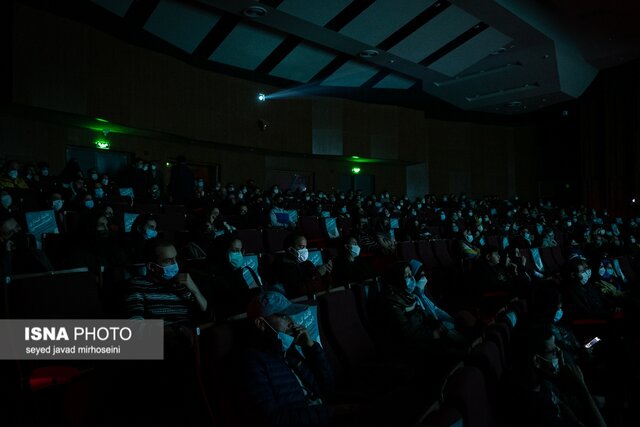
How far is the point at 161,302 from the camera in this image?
2.92 m

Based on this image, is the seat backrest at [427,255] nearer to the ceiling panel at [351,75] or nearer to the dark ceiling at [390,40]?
the dark ceiling at [390,40]

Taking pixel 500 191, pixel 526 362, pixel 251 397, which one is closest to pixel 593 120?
pixel 500 191

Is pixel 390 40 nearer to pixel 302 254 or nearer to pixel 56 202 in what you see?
pixel 56 202

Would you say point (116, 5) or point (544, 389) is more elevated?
point (116, 5)

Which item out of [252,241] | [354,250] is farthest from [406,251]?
[252,241]

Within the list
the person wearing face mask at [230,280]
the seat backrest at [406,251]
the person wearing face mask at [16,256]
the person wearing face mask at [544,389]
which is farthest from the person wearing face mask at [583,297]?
the person wearing face mask at [16,256]

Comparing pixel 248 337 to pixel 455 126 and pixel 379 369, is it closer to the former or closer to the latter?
pixel 379 369

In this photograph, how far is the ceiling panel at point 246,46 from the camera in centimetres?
1220

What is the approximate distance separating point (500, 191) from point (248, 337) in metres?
21.5

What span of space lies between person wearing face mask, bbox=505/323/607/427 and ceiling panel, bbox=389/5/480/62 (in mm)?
11108

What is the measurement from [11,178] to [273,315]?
6.41 meters

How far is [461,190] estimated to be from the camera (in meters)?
20.8

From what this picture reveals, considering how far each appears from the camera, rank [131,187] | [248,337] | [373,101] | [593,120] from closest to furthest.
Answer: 1. [248,337]
2. [131,187]
3. [373,101]
4. [593,120]

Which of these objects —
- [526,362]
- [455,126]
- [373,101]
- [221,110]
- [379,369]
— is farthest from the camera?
[455,126]
